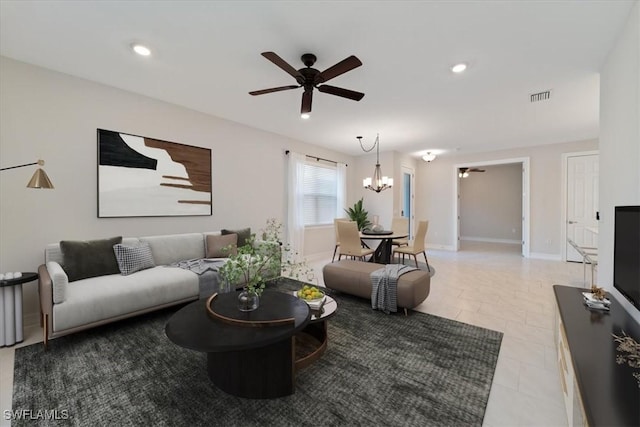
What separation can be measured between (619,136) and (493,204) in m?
8.04

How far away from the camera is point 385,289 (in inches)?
122

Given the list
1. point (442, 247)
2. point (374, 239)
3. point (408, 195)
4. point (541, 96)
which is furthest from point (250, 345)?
point (442, 247)

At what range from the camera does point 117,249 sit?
9.92 ft

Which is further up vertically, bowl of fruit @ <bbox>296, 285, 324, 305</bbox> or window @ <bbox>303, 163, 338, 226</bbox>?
window @ <bbox>303, 163, 338, 226</bbox>

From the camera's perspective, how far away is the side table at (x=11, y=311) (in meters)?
2.31

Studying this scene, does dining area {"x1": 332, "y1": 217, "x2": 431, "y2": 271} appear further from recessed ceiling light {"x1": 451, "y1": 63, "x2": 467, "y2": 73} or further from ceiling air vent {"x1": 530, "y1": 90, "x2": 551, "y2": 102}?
recessed ceiling light {"x1": 451, "y1": 63, "x2": 467, "y2": 73}

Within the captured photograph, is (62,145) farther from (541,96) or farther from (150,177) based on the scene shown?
(541,96)

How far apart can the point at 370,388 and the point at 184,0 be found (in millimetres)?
3017

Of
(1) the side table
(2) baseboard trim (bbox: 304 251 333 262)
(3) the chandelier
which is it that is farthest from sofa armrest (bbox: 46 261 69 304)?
(3) the chandelier

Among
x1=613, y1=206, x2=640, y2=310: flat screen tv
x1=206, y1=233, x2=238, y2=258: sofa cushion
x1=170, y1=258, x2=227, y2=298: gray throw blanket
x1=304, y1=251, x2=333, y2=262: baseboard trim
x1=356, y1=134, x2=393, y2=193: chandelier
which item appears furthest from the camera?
x1=304, y1=251, x2=333, y2=262: baseboard trim

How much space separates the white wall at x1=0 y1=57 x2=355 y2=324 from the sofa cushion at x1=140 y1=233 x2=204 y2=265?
273 millimetres

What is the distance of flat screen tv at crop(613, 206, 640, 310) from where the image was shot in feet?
5.07

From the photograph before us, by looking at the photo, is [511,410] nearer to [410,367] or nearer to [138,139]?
[410,367]

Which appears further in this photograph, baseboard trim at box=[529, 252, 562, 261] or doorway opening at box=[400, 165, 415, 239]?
doorway opening at box=[400, 165, 415, 239]
